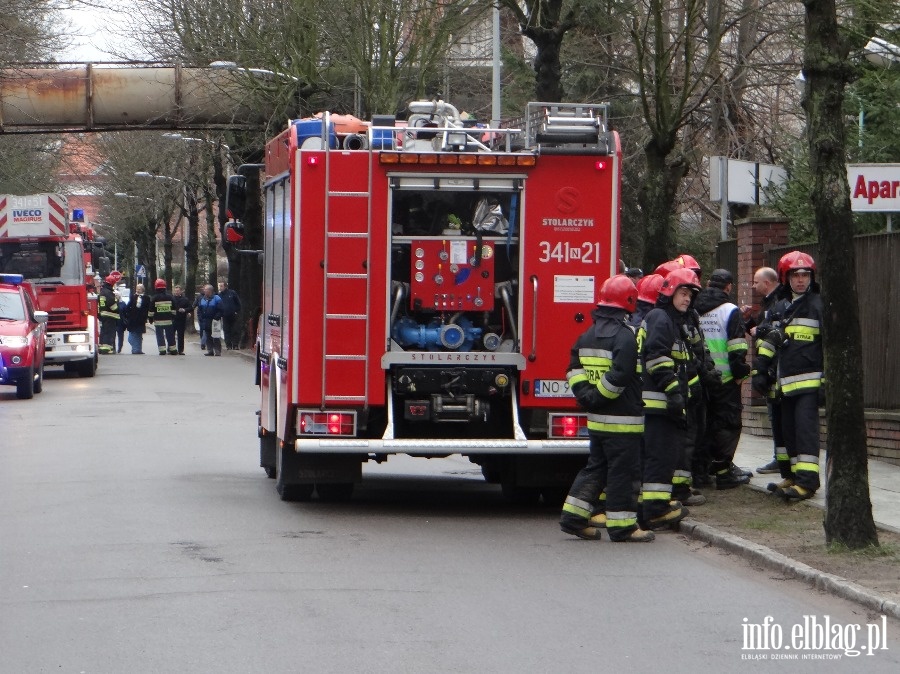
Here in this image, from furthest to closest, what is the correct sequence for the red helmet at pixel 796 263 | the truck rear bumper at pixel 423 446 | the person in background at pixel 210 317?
the person in background at pixel 210 317 < the red helmet at pixel 796 263 < the truck rear bumper at pixel 423 446

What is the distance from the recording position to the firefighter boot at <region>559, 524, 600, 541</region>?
32.7 ft

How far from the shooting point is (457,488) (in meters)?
13.2

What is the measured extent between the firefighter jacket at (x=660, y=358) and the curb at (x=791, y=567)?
2.96ft

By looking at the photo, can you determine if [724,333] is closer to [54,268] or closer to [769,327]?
[769,327]

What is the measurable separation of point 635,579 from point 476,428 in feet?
9.97

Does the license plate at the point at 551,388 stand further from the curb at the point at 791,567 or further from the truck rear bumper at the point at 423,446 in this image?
the curb at the point at 791,567

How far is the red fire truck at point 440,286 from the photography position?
10695 millimetres

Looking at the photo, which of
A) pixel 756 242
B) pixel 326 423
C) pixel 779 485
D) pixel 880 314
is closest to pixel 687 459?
pixel 779 485

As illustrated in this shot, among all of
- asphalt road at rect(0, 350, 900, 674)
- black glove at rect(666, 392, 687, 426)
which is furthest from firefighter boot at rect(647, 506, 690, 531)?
black glove at rect(666, 392, 687, 426)

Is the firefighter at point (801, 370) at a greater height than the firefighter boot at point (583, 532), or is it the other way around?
the firefighter at point (801, 370)

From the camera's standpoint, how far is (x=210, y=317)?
37.6 metres

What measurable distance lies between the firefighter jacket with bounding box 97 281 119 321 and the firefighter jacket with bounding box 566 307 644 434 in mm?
28158

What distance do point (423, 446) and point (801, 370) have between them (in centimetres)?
302

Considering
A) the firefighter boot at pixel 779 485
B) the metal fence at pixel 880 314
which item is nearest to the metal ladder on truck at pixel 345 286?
the firefighter boot at pixel 779 485
